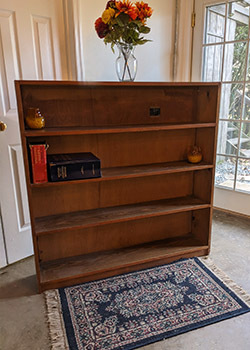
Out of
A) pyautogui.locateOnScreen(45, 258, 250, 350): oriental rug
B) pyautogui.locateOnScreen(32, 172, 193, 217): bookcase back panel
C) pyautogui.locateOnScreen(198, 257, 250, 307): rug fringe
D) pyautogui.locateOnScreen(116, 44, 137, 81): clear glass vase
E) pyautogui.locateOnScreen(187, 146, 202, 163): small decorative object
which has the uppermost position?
pyautogui.locateOnScreen(116, 44, 137, 81): clear glass vase

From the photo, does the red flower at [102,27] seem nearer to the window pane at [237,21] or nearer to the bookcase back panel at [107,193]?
the bookcase back panel at [107,193]

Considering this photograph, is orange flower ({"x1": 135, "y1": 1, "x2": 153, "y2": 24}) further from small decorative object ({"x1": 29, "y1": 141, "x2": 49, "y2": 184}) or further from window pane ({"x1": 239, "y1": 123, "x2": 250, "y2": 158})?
window pane ({"x1": 239, "y1": 123, "x2": 250, "y2": 158})

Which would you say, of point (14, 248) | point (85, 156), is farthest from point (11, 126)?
point (14, 248)

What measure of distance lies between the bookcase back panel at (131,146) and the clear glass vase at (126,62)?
0.38 meters

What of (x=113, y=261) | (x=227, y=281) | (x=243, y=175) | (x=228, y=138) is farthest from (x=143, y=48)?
(x=227, y=281)

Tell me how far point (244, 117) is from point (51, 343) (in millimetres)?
2310

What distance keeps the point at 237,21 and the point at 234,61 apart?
0.33 m

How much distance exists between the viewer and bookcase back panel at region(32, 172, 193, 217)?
1.79 metres

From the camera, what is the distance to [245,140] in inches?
102

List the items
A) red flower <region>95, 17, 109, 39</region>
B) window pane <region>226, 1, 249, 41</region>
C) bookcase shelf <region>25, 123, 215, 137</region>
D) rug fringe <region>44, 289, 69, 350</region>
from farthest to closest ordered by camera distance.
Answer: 1. window pane <region>226, 1, 249, 41</region>
2. red flower <region>95, 17, 109, 39</region>
3. bookcase shelf <region>25, 123, 215, 137</region>
4. rug fringe <region>44, 289, 69, 350</region>

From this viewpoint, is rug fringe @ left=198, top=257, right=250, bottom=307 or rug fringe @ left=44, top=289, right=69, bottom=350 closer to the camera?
rug fringe @ left=44, top=289, right=69, bottom=350

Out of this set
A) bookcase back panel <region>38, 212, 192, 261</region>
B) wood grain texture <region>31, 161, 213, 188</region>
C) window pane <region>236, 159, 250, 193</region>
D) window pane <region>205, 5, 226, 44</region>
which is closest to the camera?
wood grain texture <region>31, 161, 213, 188</region>

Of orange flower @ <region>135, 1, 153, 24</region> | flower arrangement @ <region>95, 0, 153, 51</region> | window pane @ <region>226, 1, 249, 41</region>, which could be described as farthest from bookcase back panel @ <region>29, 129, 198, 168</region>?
window pane @ <region>226, 1, 249, 41</region>

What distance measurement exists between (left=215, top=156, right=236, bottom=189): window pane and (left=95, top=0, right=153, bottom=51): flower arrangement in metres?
1.57
